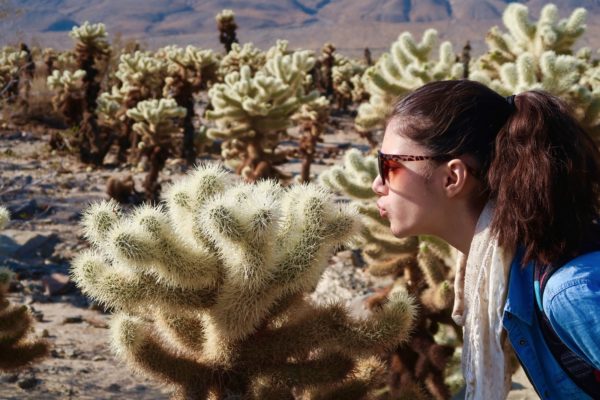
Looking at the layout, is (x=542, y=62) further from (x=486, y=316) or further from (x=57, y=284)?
(x=57, y=284)

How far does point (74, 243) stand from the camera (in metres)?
7.49

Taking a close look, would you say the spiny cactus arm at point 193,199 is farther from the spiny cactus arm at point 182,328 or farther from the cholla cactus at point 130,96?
the cholla cactus at point 130,96

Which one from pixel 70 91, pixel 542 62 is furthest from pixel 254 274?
pixel 70 91

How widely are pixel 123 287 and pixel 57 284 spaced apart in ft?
12.8

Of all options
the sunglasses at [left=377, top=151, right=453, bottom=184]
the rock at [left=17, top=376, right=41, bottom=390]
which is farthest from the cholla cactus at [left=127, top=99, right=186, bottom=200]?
the sunglasses at [left=377, top=151, right=453, bottom=184]

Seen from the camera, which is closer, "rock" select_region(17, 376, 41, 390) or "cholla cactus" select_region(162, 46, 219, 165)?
"rock" select_region(17, 376, 41, 390)

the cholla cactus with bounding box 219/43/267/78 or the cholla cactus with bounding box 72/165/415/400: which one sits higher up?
the cholla cactus with bounding box 72/165/415/400

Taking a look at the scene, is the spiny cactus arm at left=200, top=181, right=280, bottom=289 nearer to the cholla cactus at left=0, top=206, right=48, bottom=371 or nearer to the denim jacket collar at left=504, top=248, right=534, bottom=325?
the denim jacket collar at left=504, top=248, right=534, bottom=325

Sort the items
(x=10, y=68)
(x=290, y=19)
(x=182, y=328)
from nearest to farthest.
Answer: (x=182, y=328), (x=10, y=68), (x=290, y=19)

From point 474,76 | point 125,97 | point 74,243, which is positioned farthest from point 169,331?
point 125,97

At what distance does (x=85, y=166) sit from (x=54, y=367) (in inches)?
292

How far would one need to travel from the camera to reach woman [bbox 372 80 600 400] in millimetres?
1634

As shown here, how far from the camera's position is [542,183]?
5.59ft

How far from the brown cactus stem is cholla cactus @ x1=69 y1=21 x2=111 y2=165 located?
2.19 m
